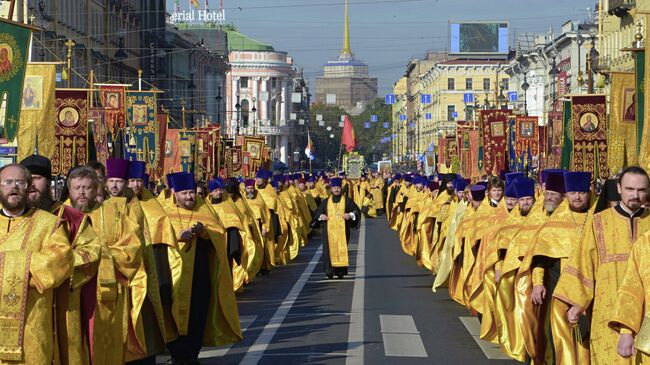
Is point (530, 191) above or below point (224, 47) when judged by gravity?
below

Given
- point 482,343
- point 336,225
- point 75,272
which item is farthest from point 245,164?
point 75,272

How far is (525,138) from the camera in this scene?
39.0 meters

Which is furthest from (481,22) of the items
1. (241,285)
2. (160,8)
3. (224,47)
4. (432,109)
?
(241,285)

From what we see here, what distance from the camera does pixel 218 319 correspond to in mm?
14039

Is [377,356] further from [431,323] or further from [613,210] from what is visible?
[613,210]

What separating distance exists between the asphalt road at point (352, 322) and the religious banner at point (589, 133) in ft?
11.8

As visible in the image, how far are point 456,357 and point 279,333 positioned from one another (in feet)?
8.50

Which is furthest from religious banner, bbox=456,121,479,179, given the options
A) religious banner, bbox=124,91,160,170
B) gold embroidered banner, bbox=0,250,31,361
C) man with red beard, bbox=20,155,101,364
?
gold embroidered banner, bbox=0,250,31,361

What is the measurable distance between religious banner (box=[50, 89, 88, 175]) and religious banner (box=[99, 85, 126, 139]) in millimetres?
5434

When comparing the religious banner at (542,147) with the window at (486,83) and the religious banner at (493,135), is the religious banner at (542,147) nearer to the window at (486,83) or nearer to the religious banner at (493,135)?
the religious banner at (493,135)

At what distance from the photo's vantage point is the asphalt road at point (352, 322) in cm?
1427

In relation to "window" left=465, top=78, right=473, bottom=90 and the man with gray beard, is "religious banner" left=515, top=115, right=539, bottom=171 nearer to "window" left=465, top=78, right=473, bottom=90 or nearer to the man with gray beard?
the man with gray beard

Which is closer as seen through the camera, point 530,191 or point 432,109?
point 530,191

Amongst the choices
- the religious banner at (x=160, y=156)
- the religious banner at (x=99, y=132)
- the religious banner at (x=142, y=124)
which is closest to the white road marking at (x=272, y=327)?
the religious banner at (x=99, y=132)
